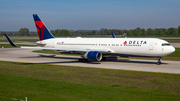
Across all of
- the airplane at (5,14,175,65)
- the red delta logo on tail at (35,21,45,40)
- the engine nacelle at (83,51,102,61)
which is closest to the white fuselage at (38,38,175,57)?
the airplane at (5,14,175,65)

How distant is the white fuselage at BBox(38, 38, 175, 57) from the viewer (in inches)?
1240

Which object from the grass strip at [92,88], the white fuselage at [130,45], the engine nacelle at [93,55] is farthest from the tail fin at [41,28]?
the grass strip at [92,88]

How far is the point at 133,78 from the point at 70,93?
816cm

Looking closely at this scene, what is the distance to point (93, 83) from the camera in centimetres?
1934

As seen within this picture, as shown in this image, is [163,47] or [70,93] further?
[163,47]

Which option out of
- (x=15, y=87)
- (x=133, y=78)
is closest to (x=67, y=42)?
(x=133, y=78)

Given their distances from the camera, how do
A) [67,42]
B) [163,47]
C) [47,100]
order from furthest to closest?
[67,42], [163,47], [47,100]

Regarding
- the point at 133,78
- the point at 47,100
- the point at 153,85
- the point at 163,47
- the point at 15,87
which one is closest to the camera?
the point at 47,100

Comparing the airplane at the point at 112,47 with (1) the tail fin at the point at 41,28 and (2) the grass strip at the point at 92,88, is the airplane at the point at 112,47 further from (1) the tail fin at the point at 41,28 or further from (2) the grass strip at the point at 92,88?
(2) the grass strip at the point at 92,88

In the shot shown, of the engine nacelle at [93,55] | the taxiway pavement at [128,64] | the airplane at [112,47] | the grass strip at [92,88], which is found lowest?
the taxiway pavement at [128,64]

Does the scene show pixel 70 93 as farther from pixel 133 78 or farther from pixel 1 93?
pixel 133 78

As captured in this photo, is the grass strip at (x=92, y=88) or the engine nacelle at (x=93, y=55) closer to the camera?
the grass strip at (x=92, y=88)

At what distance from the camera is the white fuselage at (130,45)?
103 feet

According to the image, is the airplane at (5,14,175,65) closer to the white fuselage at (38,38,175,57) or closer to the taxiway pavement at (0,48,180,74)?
the white fuselage at (38,38,175,57)
